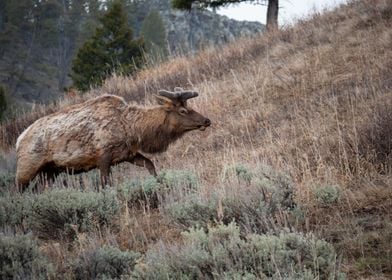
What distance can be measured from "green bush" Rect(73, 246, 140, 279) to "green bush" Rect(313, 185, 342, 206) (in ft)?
6.85

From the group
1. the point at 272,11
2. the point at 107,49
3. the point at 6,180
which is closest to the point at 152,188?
the point at 6,180

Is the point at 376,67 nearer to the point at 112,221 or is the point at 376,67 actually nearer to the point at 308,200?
the point at 308,200

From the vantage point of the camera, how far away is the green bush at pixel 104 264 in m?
3.99

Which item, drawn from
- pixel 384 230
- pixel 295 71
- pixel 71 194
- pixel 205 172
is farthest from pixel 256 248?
pixel 295 71

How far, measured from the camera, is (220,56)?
46.5 ft

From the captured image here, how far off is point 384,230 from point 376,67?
624 centimetres

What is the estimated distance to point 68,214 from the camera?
548 centimetres

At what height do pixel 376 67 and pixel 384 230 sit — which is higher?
pixel 376 67

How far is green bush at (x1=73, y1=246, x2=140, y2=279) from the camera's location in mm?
3988

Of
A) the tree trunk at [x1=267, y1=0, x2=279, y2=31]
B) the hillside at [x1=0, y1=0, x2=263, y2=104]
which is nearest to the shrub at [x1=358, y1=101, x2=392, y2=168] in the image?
the tree trunk at [x1=267, y1=0, x2=279, y2=31]

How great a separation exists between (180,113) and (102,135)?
134 cm

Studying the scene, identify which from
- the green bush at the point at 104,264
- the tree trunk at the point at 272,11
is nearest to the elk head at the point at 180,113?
the green bush at the point at 104,264

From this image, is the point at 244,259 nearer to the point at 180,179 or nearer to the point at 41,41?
the point at 180,179

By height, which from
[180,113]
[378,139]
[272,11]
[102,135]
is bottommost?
[378,139]
